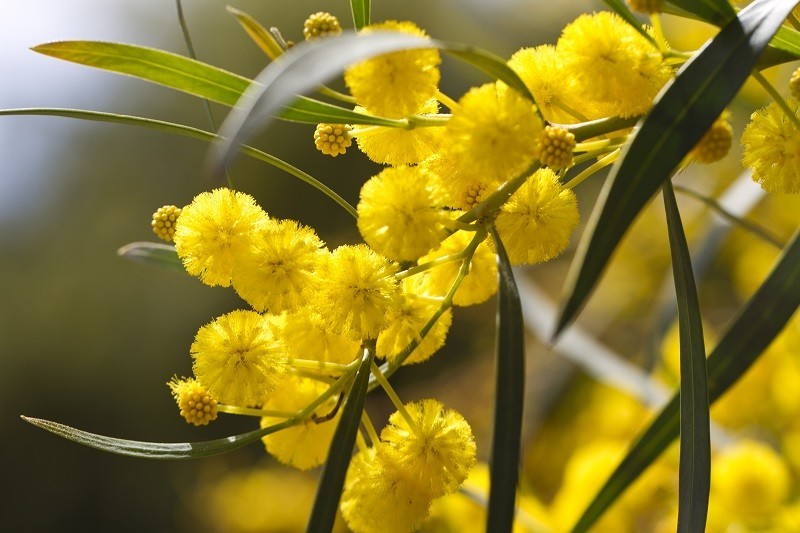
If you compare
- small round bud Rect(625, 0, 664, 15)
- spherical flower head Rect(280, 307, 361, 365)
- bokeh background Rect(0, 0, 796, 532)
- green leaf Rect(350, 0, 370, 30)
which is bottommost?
spherical flower head Rect(280, 307, 361, 365)

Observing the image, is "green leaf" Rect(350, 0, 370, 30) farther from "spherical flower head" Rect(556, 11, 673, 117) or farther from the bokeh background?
the bokeh background

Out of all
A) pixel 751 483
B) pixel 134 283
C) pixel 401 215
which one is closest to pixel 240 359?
pixel 401 215

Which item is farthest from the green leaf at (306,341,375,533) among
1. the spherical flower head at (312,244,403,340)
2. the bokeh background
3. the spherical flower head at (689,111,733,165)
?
the bokeh background

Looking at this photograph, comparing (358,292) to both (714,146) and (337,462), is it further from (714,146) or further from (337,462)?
(714,146)

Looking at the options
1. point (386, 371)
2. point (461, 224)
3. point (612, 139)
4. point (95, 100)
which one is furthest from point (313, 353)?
point (95, 100)

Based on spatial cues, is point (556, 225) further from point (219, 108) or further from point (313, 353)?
point (219, 108)

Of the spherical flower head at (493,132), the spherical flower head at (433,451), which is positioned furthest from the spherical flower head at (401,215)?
the spherical flower head at (433,451)

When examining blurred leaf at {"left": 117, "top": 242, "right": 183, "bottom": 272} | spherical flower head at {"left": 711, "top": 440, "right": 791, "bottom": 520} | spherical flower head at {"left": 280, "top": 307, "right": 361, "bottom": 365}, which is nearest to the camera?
spherical flower head at {"left": 280, "top": 307, "right": 361, "bottom": 365}
